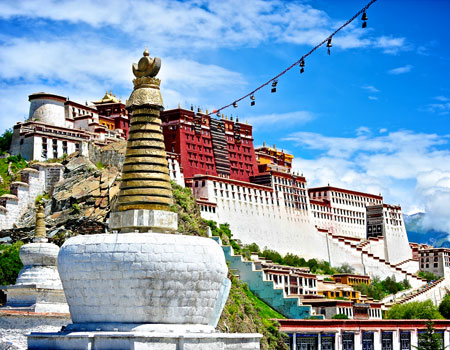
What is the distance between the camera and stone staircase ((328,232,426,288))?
84312 millimetres

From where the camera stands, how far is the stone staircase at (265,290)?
2073 inches

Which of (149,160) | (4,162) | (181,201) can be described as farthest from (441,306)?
(149,160)

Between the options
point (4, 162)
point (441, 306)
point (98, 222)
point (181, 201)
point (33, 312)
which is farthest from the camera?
A: point (441, 306)

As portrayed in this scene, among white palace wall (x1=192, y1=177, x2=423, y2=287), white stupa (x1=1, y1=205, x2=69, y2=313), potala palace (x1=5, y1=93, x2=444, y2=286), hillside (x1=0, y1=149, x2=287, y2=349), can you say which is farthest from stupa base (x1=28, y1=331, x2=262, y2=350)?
white palace wall (x1=192, y1=177, x2=423, y2=287)

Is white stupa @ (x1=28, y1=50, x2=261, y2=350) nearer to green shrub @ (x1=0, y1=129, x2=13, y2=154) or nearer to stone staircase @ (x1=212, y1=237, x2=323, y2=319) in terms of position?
stone staircase @ (x1=212, y1=237, x2=323, y2=319)

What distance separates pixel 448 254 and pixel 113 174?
169 feet

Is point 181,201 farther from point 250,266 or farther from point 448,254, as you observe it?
point 448,254

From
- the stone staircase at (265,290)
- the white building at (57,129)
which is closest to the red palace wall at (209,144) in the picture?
the white building at (57,129)

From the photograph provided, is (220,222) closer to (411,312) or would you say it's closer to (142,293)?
(411,312)

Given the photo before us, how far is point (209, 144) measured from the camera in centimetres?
7956

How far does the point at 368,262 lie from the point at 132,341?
69.5m

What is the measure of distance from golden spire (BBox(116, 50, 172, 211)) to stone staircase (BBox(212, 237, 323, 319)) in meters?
31.7

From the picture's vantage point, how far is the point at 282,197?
8256 cm

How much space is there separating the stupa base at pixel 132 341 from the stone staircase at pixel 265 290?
33330 millimetres
